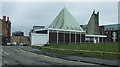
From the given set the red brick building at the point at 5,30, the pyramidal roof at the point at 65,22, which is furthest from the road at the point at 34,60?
the red brick building at the point at 5,30

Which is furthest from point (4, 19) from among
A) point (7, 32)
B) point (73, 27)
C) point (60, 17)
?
point (73, 27)

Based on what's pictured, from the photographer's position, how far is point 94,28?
10706 cm

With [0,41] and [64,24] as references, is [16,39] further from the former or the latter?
[64,24]

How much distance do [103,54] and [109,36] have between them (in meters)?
104

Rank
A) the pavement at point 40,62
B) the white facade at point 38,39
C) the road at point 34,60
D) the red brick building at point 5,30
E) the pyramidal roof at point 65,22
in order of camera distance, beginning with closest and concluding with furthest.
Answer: the pavement at point 40,62 < the road at point 34,60 < the white facade at point 38,39 < the pyramidal roof at point 65,22 < the red brick building at point 5,30

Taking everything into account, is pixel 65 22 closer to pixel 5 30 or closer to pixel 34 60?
pixel 5 30

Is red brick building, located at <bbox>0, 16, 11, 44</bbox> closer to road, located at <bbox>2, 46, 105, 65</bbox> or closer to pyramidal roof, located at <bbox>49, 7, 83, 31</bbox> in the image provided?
pyramidal roof, located at <bbox>49, 7, 83, 31</bbox>

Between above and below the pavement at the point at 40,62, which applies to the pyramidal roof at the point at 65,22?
above

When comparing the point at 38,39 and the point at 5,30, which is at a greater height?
the point at 5,30

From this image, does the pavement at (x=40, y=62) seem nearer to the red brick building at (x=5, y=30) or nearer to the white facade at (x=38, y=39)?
the white facade at (x=38, y=39)

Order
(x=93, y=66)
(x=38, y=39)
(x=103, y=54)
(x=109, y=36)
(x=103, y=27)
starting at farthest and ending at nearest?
(x=103, y=27) < (x=109, y=36) < (x=38, y=39) < (x=103, y=54) < (x=93, y=66)

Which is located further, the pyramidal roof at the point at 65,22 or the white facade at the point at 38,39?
the pyramidal roof at the point at 65,22

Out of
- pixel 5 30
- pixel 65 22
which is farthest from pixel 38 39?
pixel 5 30

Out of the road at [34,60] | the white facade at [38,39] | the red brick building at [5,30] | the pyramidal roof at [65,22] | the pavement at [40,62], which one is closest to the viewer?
the pavement at [40,62]
